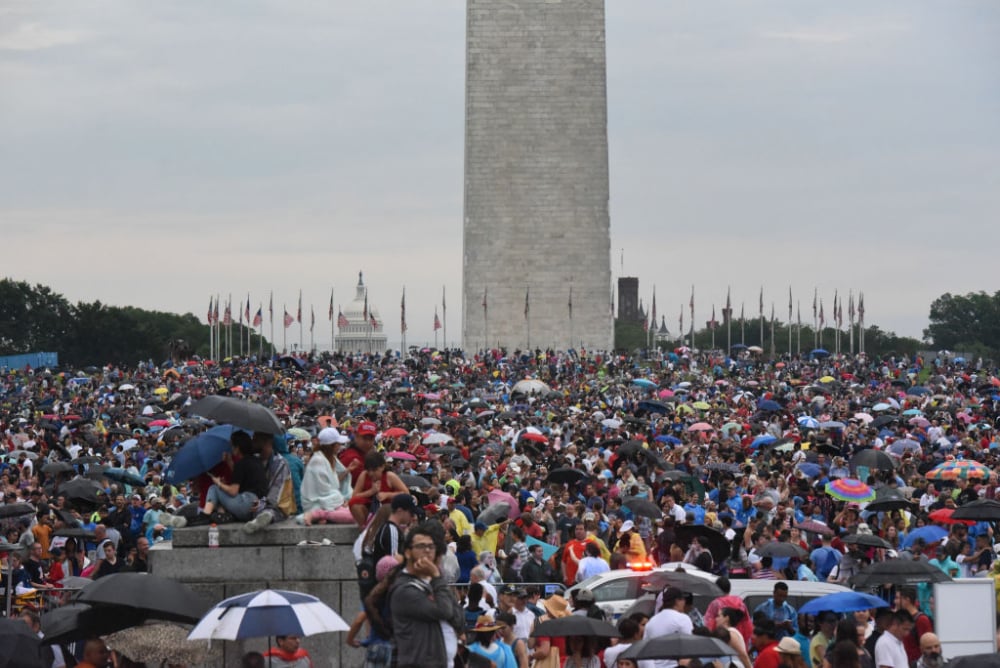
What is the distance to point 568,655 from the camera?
12867 mm

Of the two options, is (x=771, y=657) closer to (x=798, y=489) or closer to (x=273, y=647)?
(x=273, y=647)

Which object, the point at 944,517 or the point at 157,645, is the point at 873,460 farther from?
the point at 157,645

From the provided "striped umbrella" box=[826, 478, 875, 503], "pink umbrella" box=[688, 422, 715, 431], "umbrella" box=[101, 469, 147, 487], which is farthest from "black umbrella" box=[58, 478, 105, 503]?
"pink umbrella" box=[688, 422, 715, 431]

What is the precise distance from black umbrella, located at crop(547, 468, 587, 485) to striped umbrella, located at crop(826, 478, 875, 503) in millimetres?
3280

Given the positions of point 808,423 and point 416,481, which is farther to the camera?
point 808,423

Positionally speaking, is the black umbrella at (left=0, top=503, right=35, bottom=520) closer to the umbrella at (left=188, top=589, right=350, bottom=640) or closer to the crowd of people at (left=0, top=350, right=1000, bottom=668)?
the crowd of people at (left=0, top=350, right=1000, bottom=668)

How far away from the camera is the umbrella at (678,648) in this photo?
37.3 ft

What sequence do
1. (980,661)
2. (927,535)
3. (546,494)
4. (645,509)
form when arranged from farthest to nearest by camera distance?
(546,494) < (645,509) < (927,535) < (980,661)

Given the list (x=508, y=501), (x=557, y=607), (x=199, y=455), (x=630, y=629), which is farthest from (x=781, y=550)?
(x=199, y=455)

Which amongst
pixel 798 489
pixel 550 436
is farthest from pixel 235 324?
pixel 798 489

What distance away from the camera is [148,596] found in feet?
37.2

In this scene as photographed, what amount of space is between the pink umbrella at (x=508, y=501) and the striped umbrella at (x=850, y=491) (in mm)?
3366

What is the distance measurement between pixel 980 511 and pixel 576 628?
297 inches

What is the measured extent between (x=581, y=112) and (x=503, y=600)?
193 feet
